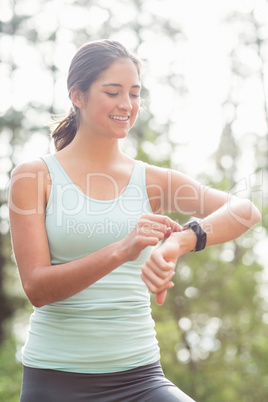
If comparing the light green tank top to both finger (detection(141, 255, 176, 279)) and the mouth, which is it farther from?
finger (detection(141, 255, 176, 279))

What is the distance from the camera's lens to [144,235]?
1403mm

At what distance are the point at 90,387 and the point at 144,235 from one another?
60 centimetres

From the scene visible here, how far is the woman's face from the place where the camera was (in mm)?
1868

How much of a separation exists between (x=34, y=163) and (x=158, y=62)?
10534mm

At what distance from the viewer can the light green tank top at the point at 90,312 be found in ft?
5.59

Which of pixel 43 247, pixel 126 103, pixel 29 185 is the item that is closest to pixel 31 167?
pixel 29 185

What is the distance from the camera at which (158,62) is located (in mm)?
11891

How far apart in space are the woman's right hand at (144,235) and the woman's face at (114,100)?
21.4 inches

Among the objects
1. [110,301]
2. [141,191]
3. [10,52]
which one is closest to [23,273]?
[110,301]

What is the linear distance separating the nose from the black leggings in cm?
90
